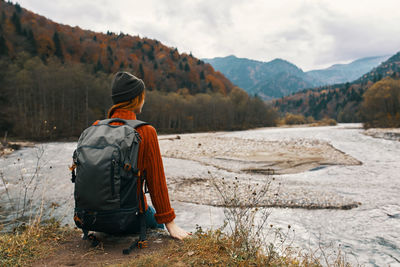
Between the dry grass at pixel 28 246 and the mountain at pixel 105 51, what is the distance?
67.1m

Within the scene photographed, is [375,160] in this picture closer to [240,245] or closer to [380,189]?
[380,189]

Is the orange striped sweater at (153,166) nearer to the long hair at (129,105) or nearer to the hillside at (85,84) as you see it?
the long hair at (129,105)

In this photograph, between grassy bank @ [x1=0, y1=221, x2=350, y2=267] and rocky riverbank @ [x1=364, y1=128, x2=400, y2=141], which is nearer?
grassy bank @ [x1=0, y1=221, x2=350, y2=267]

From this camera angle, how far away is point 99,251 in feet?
8.56

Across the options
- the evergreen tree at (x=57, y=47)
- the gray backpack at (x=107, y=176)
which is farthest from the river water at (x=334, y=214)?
the evergreen tree at (x=57, y=47)

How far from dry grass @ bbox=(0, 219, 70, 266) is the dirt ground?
A: 4.3 inches

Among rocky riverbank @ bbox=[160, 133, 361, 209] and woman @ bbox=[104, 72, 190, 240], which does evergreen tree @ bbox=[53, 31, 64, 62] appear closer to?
rocky riverbank @ bbox=[160, 133, 361, 209]

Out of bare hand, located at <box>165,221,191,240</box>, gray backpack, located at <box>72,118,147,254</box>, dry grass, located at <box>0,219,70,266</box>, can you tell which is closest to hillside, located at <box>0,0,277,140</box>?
dry grass, located at <box>0,219,70,266</box>

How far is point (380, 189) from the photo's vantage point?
31.4ft

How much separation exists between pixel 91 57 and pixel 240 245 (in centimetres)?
9503

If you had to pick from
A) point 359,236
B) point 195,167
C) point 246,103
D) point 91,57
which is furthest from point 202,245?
point 91,57

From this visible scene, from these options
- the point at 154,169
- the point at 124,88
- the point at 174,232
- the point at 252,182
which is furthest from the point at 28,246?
the point at 252,182

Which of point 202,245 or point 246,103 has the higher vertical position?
point 246,103

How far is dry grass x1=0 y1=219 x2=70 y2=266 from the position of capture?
2507mm
